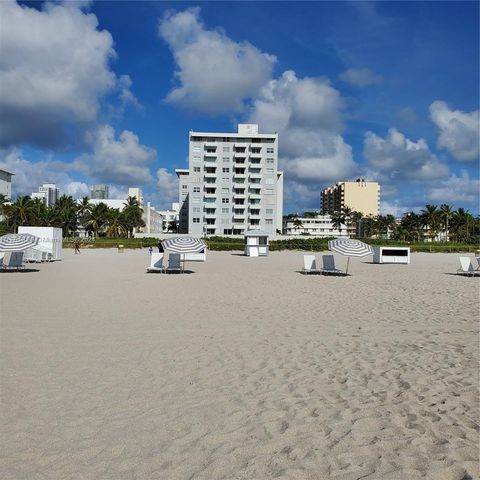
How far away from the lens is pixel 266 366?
6820 millimetres

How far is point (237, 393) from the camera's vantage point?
18.4 feet

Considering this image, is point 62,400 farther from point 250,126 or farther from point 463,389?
point 250,126

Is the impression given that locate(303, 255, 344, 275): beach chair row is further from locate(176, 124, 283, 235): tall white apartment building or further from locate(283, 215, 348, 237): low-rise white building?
locate(283, 215, 348, 237): low-rise white building

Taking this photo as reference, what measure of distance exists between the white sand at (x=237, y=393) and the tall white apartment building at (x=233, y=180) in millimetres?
85162

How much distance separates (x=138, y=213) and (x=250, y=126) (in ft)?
104

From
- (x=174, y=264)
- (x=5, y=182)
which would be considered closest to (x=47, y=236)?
(x=174, y=264)

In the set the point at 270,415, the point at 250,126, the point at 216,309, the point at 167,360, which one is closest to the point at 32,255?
the point at 216,309

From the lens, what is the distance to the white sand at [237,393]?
3957 millimetres

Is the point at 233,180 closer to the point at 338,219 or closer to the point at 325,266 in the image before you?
the point at 338,219

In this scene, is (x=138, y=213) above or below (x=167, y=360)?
above

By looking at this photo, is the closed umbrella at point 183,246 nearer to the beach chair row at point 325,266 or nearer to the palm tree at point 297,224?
the beach chair row at point 325,266

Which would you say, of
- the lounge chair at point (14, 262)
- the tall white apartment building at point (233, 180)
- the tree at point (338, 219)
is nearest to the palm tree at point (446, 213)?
the tall white apartment building at point (233, 180)

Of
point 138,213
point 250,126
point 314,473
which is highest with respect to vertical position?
point 250,126

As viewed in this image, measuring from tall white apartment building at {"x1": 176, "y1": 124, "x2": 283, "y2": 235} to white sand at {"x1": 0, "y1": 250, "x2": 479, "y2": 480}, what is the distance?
3353 inches
